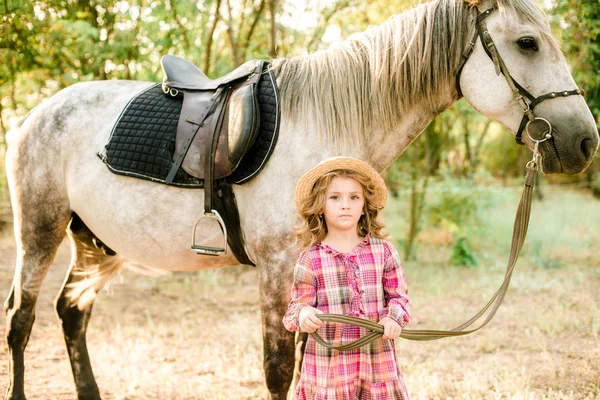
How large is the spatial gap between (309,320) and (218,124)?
1.18 meters

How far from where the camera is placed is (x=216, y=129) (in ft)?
8.44

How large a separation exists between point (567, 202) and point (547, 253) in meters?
6.08

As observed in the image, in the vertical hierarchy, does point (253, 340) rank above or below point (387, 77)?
below

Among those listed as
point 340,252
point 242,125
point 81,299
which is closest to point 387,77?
point 242,125

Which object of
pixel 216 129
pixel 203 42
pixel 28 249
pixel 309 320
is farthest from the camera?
pixel 203 42

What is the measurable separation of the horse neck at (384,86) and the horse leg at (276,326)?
0.61 meters

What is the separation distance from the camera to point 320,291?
1947mm

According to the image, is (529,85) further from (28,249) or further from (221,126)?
(28,249)

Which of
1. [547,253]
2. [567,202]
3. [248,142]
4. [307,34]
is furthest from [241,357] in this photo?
[567,202]

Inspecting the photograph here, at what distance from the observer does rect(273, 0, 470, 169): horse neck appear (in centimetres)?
246

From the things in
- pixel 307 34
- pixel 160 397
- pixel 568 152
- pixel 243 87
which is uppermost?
pixel 307 34

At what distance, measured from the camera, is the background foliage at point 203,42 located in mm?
4293

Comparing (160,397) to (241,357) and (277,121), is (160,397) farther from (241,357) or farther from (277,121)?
(277,121)

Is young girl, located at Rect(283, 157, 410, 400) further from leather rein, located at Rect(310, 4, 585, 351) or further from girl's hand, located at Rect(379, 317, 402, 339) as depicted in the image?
leather rein, located at Rect(310, 4, 585, 351)
